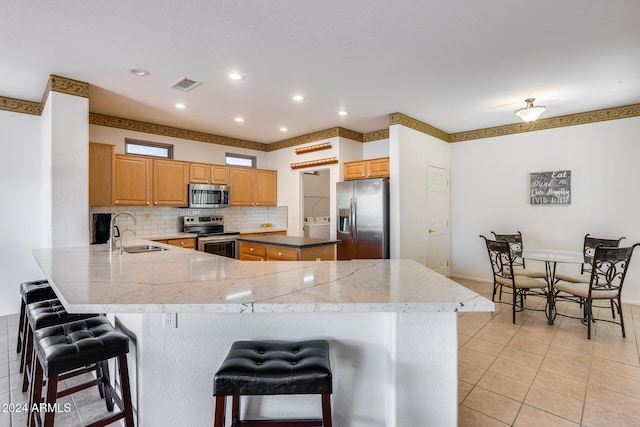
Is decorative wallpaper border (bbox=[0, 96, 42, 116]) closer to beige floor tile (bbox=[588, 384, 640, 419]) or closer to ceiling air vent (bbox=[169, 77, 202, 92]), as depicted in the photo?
ceiling air vent (bbox=[169, 77, 202, 92])

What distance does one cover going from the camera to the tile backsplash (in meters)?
4.92

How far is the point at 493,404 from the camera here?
2.16 meters

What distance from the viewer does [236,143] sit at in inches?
247

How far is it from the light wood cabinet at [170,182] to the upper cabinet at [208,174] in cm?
10

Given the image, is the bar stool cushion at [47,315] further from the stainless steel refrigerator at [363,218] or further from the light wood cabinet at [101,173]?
the stainless steel refrigerator at [363,218]

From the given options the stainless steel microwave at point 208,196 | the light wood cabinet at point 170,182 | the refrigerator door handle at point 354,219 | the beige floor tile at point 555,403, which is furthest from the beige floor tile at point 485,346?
the light wood cabinet at point 170,182

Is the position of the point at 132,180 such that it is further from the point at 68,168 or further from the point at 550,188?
the point at 550,188

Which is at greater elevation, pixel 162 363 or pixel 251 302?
pixel 251 302

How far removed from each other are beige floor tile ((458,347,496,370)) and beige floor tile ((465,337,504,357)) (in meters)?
0.07

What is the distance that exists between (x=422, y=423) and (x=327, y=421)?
448mm

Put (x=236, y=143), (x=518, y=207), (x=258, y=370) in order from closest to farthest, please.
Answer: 1. (x=258, y=370)
2. (x=518, y=207)
3. (x=236, y=143)

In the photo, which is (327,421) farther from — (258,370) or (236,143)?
(236,143)

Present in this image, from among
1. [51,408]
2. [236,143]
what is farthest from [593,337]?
[236,143]

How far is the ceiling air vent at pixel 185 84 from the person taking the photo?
135 inches
